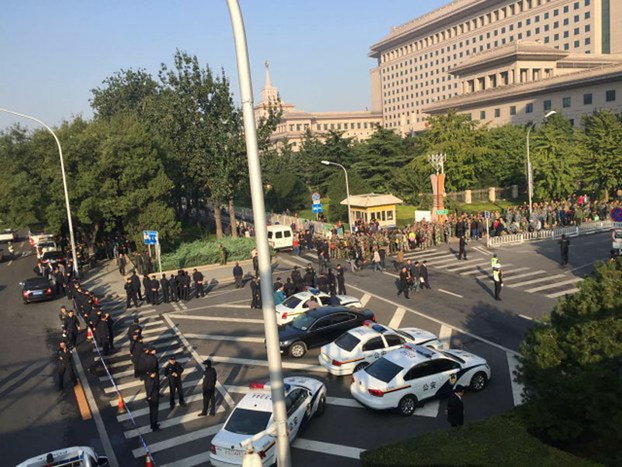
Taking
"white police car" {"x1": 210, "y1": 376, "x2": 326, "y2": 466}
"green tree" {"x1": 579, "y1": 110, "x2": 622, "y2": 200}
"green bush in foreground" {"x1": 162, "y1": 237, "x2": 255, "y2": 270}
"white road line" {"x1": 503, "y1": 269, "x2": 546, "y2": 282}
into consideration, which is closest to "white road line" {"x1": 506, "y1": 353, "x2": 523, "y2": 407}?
"white police car" {"x1": 210, "y1": 376, "x2": 326, "y2": 466}

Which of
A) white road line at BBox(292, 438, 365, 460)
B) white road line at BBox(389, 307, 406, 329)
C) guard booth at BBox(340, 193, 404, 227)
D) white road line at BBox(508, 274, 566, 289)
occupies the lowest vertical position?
white road line at BBox(508, 274, 566, 289)

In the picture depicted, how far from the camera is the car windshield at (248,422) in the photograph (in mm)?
10289

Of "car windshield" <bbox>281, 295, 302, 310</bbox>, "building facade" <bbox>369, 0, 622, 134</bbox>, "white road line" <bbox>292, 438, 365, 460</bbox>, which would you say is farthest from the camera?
"building facade" <bbox>369, 0, 622, 134</bbox>

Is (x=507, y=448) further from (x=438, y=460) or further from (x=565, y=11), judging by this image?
(x=565, y=11)

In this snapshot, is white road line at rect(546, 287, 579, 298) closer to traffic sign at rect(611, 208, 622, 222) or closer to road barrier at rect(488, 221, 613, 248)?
traffic sign at rect(611, 208, 622, 222)

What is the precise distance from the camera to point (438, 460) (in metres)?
8.62

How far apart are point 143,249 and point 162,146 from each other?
7.92 m

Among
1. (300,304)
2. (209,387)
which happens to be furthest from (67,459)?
(300,304)

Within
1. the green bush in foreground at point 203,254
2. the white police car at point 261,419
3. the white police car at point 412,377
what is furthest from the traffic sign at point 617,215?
the green bush in foreground at point 203,254

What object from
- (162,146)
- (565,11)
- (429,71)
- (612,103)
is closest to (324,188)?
(162,146)

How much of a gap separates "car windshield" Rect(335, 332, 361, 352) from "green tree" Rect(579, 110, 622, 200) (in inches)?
1562

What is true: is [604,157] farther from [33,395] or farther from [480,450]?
[33,395]

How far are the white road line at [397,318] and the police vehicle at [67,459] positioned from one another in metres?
11.8

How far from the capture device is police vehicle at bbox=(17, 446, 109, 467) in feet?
30.4
